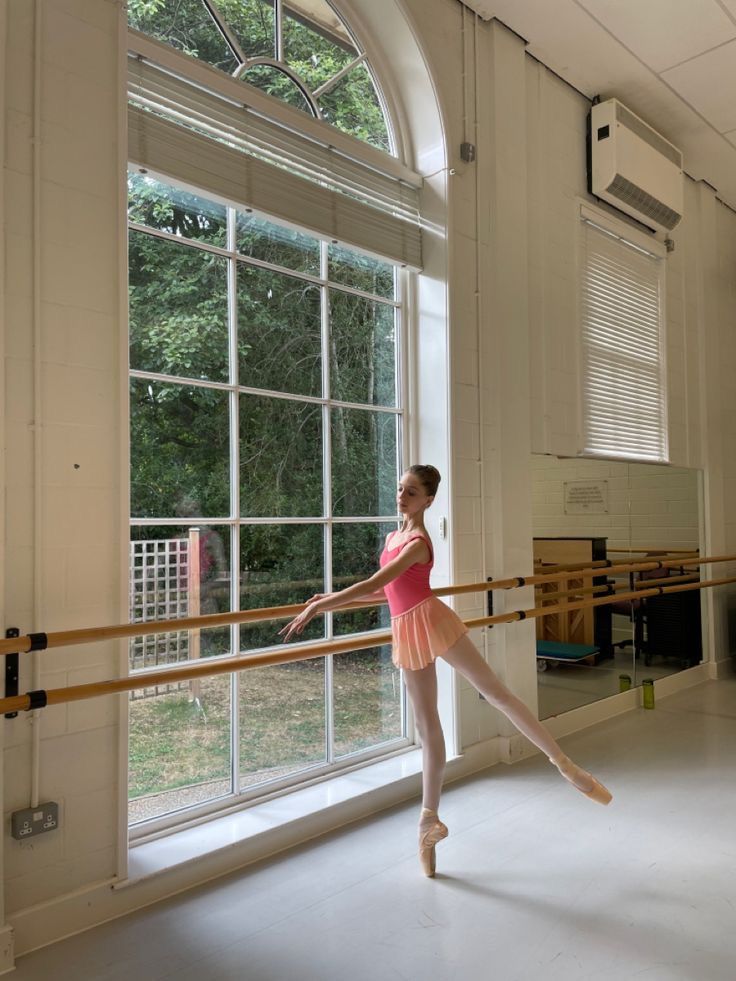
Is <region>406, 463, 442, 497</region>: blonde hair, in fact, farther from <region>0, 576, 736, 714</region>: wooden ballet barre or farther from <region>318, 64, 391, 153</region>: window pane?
<region>318, 64, 391, 153</region>: window pane

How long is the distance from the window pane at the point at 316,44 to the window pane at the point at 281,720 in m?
2.45

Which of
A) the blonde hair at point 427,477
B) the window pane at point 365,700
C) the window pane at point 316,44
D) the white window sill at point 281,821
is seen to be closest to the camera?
the white window sill at point 281,821

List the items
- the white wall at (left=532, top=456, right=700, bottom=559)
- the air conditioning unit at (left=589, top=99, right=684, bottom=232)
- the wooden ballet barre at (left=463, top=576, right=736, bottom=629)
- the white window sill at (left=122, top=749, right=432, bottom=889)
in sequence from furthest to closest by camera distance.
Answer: the air conditioning unit at (left=589, top=99, right=684, bottom=232)
the white wall at (left=532, top=456, right=700, bottom=559)
the wooden ballet barre at (left=463, top=576, right=736, bottom=629)
the white window sill at (left=122, top=749, right=432, bottom=889)

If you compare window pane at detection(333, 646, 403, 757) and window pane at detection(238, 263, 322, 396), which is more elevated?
window pane at detection(238, 263, 322, 396)

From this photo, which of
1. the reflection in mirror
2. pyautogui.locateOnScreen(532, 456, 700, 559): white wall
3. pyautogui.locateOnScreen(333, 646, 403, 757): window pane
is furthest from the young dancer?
pyautogui.locateOnScreen(532, 456, 700, 559): white wall

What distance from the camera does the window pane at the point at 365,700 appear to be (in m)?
3.05

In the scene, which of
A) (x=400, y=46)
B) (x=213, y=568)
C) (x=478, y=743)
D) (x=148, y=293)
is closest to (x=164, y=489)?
(x=213, y=568)

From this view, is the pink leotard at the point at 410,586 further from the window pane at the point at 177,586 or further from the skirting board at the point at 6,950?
the skirting board at the point at 6,950

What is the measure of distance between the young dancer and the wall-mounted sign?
5.93ft

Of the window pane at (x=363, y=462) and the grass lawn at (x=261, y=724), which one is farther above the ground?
the window pane at (x=363, y=462)

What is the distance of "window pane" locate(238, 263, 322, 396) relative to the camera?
2.73 m

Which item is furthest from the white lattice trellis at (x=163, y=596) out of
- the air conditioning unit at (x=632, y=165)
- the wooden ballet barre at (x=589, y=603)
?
the air conditioning unit at (x=632, y=165)

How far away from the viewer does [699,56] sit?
12.6ft

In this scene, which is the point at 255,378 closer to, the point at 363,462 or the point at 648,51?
the point at 363,462
